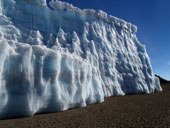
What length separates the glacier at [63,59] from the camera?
572 centimetres

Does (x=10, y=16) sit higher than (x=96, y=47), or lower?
higher

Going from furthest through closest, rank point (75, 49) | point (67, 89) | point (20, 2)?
point (75, 49) < point (20, 2) < point (67, 89)

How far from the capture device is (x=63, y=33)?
1239 cm

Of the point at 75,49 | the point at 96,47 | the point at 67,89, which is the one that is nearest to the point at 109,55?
the point at 96,47

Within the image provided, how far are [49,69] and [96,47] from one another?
7.88m

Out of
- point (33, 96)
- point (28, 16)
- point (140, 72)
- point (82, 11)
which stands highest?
point (82, 11)

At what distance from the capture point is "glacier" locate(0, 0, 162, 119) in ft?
18.8

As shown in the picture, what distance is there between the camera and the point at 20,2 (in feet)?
36.4

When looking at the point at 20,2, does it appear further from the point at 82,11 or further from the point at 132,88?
the point at 132,88

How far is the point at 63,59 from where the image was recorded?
24.9ft

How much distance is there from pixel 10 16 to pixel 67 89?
8033 millimetres

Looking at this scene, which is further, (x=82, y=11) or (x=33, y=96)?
(x=82, y=11)

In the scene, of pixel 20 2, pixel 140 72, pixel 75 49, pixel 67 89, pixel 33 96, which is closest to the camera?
pixel 33 96

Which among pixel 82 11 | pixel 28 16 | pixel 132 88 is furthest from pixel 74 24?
pixel 132 88
